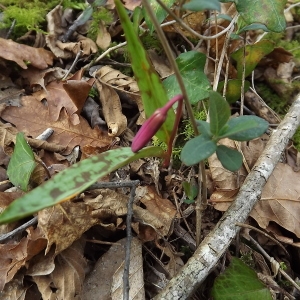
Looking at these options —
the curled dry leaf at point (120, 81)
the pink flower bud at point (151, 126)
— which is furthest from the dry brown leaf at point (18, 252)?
the curled dry leaf at point (120, 81)

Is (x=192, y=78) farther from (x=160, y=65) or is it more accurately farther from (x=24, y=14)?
(x=24, y=14)

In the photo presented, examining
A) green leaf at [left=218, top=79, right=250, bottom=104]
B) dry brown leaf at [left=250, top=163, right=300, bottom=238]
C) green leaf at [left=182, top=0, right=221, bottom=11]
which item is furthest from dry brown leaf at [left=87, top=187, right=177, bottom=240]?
green leaf at [left=182, top=0, right=221, bottom=11]

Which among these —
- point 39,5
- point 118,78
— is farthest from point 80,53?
point 39,5

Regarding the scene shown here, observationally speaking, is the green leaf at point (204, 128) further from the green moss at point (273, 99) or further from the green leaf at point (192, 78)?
the green moss at point (273, 99)

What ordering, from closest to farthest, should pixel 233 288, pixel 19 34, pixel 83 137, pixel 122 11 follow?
pixel 122 11 → pixel 233 288 → pixel 83 137 → pixel 19 34

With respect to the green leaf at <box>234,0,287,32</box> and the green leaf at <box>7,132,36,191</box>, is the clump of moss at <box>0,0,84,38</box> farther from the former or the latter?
the green leaf at <box>234,0,287,32</box>

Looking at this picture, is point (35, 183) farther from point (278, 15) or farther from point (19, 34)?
point (278, 15)

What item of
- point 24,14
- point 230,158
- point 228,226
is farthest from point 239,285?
point 24,14
